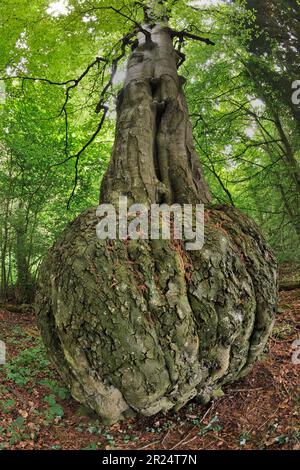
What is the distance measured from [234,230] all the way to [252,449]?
76.2 inches

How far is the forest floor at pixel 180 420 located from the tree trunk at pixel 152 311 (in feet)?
0.53

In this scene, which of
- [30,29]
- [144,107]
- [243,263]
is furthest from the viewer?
A: [30,29]

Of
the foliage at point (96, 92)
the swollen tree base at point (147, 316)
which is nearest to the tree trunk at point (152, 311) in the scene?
the swollen tree base at point (147, 316)

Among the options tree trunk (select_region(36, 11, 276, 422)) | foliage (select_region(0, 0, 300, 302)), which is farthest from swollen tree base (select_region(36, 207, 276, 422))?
foliage (select_region(0, 0, 300, 302))

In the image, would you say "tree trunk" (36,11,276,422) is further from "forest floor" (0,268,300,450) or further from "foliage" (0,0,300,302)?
"foliage" (0,0,300,302)

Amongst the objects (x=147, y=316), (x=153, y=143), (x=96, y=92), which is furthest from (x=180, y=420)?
(x=96, y=92)

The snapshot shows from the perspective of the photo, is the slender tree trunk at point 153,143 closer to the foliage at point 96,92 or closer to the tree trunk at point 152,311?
the tree trunk at point 152,311

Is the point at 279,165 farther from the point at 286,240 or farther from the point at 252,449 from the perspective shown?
the point at 252,449

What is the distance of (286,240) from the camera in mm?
8047

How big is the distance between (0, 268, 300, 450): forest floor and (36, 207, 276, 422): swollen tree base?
16 cm

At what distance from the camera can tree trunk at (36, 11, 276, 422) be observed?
2.79m

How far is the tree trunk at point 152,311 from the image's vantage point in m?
2.79

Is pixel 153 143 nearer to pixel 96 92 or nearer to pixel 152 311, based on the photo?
pixel 152 311

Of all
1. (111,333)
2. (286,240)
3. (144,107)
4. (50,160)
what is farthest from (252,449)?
(50,160)
